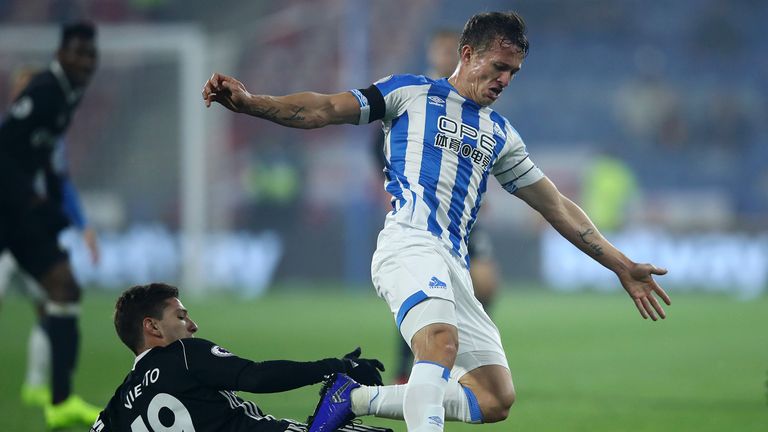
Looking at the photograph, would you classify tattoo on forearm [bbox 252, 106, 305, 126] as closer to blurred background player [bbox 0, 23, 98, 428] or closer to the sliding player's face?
the sliding player's face

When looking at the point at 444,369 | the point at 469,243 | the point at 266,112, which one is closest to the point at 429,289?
the point at 444,369

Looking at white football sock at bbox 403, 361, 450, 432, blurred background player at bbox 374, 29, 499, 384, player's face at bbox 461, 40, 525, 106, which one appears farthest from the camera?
blurred background player at bbox 374, 29, 499, 384

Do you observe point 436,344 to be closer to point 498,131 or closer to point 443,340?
point 443,340

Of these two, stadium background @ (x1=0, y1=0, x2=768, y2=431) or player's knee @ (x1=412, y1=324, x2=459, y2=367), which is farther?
stadium background @ (x1=0, y1=0, x2=768, y2=431)

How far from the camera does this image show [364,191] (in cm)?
1894

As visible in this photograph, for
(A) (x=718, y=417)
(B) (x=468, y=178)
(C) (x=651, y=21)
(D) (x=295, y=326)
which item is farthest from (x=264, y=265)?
(B) (x=468, y=178)

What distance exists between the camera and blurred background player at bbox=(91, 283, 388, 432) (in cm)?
412

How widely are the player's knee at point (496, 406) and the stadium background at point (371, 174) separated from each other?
13.3 feet

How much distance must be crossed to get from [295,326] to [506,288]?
6344 millimetres

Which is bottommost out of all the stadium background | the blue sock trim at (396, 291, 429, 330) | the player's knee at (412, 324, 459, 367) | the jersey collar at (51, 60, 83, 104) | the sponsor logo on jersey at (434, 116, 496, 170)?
the player's knee at (412, 324, 459, 367)

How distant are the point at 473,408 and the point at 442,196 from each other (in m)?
0.86

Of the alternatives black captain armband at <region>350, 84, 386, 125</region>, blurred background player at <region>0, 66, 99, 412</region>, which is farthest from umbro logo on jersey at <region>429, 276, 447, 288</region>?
blurred background player at <region>0, 66, 99, 412</region>

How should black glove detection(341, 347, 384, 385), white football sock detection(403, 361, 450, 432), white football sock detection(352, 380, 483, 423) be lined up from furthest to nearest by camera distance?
black glove detection(341, 347, 384, 385) < white football sock detection(352, 380, 483, 423) < white football sock detection(403, 361, 450, 432)

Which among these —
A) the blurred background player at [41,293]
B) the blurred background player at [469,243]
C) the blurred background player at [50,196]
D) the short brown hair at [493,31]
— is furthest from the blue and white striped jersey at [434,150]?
the blurred background player at [41,293]
